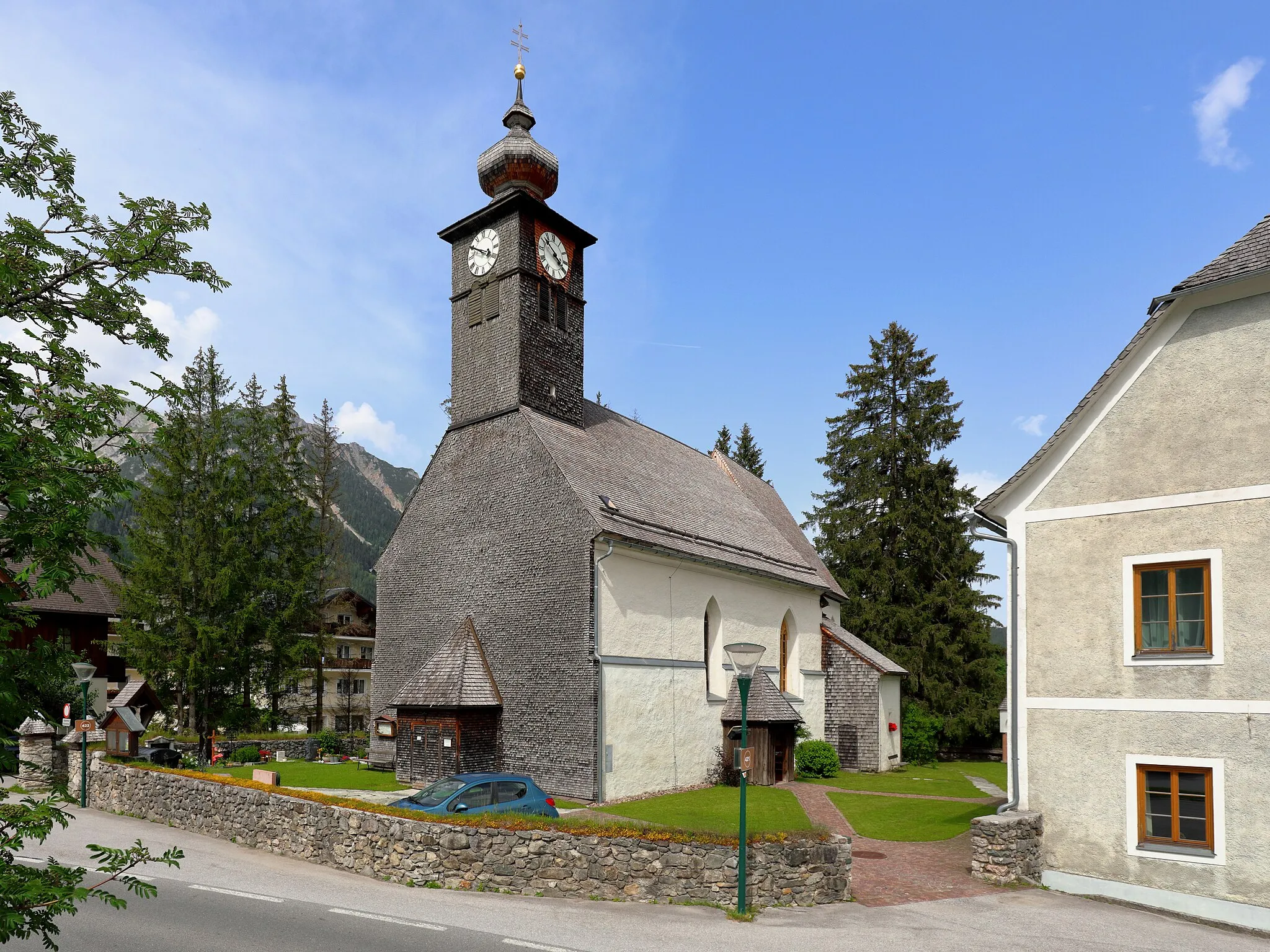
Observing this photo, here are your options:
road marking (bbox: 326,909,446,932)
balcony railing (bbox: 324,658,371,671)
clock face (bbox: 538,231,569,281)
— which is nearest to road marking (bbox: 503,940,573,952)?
road marking (bbox: 326,909,446,932)

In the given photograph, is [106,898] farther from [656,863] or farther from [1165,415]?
[1165,415]

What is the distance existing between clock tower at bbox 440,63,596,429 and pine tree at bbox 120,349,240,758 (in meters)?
16.1

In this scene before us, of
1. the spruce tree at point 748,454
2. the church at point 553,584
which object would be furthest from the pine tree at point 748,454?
the church at point 553,584

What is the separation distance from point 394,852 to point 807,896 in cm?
686

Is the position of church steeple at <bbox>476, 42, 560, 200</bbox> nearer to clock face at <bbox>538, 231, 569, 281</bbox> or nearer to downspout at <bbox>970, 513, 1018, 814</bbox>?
clock face at <bbox>538, 231, 569, 281</bbox>

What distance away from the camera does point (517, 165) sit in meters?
29.0

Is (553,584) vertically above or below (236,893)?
above

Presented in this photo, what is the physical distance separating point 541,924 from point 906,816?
1326cm

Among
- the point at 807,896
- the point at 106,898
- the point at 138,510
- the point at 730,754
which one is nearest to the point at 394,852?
the point at 807,896

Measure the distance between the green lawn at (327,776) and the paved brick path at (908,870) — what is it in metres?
12.4

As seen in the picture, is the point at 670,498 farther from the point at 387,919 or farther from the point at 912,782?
the point at 387,919

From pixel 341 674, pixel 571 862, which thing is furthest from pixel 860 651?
pixel 341 674

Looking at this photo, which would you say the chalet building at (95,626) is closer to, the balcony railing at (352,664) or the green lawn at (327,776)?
the balcony railing at (352,664)

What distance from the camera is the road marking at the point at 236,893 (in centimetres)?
1309
